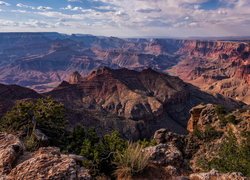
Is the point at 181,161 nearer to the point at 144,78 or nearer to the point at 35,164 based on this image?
the point at 35,164

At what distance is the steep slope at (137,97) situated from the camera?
146 m

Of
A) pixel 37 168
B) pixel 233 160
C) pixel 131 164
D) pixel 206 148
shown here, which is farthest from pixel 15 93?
pixel 37 168

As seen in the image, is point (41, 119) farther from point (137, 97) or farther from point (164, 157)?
point (137, 97)

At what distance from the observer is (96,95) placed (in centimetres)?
18000

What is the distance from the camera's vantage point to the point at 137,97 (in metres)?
161

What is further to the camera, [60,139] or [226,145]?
[60,139]

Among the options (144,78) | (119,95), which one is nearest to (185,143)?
(119,95)

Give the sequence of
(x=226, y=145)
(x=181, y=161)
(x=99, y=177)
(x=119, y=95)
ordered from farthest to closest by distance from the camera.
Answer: (x=119, y=95) < (x=226, y=145) < (x=181, y=161) < (x=99, y=177)

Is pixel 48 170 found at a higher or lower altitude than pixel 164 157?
higher

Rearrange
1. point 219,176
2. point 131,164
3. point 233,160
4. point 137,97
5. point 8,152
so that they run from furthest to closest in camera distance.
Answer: point 137,97 < point 233,160 < point 131,164 < point 219,176 < point 8,152

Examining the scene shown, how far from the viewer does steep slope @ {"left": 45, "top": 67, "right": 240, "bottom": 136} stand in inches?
5763

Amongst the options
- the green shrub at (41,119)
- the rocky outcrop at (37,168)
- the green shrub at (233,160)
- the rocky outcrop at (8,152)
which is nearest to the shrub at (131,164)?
the rocky outcrop at (37,168)

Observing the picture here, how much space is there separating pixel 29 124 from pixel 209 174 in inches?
653

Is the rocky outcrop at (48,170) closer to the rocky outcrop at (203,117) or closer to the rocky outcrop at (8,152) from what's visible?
the rocky outcrop at (8,152)
